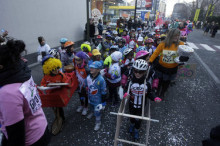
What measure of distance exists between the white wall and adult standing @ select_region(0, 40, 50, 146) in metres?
5.42

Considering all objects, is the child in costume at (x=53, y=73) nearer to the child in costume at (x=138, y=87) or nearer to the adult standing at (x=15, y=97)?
the adult standing at (x=15, y=97)

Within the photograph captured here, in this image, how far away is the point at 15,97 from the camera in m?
1.17

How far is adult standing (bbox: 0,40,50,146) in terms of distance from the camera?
1152mm

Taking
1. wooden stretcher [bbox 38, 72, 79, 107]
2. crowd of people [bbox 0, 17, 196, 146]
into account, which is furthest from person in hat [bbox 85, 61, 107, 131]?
wooden stretcher [bbox 38, 72, 79, 107]

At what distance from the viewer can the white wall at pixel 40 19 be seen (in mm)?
5434

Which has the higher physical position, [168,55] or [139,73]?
[168,55]

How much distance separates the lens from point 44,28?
715 cm

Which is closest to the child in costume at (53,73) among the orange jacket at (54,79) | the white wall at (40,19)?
the orange jacket at (54,79)

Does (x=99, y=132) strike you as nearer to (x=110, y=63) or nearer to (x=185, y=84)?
(x=110, y=63)

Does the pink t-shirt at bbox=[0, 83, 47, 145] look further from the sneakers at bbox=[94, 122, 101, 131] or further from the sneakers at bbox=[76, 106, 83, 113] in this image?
the sneakers at bbox=[76, 106, 83, 113]

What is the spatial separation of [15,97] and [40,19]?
6998 millimetres

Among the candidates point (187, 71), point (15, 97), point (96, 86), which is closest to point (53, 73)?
point (96, 86)

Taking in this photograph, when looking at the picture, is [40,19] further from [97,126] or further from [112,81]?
[97,126]

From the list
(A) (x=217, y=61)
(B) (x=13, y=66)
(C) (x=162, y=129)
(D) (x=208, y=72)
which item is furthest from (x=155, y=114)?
(A) (x=217, y=61)
